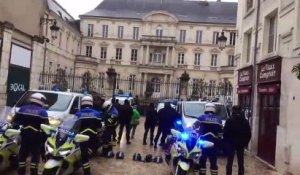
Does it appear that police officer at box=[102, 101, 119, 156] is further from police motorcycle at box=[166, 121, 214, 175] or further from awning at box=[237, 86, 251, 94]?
awning at box=[237, 86, 251, 94]

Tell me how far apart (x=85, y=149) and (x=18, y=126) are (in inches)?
56.7

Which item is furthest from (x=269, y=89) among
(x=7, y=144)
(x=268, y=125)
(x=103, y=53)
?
(x=103, y=53)

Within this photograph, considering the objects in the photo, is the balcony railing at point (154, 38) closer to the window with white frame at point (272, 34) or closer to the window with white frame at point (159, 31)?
the window with white frame at point (159, 31)

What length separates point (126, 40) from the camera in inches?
2800

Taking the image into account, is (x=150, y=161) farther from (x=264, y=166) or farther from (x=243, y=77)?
(x=243, y=77)

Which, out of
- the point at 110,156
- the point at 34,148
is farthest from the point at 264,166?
the point at 34,148

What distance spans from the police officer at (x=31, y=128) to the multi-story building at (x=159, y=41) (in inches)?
2339

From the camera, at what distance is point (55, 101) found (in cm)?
1307

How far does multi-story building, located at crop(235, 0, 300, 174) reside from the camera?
12367 mm

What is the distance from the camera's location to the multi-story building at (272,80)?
1237 centimetres

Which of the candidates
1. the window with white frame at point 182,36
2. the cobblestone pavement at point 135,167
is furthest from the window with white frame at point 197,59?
the cobblestone pavement at point 135,167

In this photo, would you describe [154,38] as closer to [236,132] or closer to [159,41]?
[159,41]

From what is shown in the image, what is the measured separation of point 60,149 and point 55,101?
5.13 meters

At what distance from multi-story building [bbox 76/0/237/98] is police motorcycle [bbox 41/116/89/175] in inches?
2345
